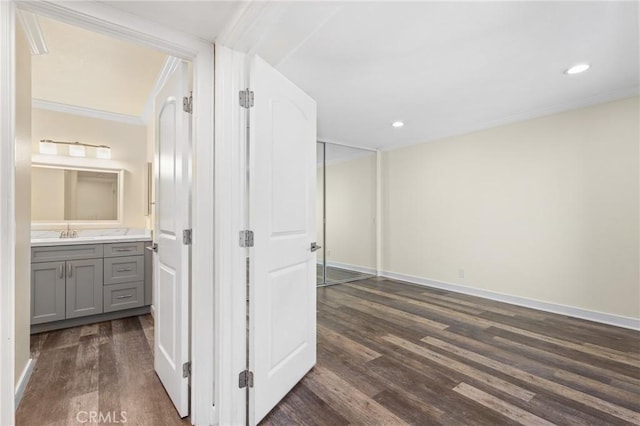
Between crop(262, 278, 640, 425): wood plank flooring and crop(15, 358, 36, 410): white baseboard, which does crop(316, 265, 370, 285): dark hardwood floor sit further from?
crop(15, 358, 36, 410): white baseboard

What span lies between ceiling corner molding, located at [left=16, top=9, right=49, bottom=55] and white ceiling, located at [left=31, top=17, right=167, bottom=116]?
0.15 m

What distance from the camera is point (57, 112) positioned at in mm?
3285

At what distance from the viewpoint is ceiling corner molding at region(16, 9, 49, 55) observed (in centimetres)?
167

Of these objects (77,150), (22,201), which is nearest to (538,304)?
(22,201)

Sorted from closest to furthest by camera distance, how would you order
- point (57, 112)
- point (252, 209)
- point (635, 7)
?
point (252, 209), point (635, 7), point (57, 112)

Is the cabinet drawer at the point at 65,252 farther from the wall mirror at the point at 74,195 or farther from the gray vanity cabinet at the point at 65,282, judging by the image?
the wall mirror at the point at 74,195

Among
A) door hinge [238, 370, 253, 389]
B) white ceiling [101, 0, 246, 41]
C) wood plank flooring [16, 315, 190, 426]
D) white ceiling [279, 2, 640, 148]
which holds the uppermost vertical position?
white ceiling [279, 2, 640, 148]

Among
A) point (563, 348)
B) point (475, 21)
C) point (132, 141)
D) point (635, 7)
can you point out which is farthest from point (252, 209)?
point (132, 141)

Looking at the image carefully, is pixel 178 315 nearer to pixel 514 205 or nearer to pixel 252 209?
pixel 252 209

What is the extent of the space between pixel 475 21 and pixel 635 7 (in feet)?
2.91

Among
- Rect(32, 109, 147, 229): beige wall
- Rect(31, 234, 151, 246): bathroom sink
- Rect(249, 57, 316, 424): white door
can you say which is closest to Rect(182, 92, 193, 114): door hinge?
Rect(249, 57, 316, 424): white door

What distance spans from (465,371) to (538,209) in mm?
2374

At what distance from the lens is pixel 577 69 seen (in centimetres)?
238

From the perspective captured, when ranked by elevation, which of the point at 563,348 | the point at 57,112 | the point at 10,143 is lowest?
the point at 563,348
